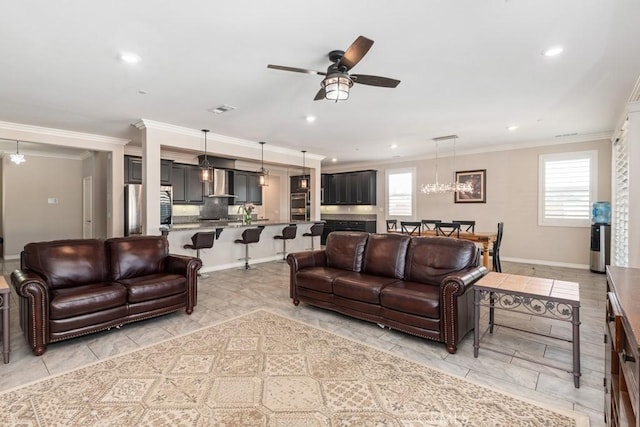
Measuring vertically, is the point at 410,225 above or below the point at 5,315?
above

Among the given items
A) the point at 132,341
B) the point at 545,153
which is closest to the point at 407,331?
the point at 132,341

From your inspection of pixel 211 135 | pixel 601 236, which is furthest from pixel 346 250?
pixel 601 236

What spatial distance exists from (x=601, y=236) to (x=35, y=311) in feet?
27.6

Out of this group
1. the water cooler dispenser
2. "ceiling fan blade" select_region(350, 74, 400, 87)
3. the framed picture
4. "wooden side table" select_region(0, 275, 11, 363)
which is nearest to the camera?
"wooden side table" select_region(0, 275, 11, 363)

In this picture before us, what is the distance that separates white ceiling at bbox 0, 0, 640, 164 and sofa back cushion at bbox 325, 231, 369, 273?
5.98 ft

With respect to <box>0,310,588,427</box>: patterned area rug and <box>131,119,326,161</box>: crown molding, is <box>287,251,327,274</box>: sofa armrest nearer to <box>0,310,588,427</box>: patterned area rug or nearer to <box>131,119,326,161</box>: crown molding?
<box>0,310,588,427</box>: patterned area rug

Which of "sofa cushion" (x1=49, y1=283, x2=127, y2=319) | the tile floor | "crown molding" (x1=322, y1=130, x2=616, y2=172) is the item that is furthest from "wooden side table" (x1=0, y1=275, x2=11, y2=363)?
"crown molding" (x1=322, y1=130, x2=616, y2=172)

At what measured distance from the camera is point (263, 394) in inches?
88.7

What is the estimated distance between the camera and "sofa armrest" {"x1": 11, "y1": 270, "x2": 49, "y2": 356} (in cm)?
279

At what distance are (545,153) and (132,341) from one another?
8.06m

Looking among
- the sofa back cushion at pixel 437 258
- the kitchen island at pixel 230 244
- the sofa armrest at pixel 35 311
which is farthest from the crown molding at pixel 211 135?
the sofa back cushion at pixel 437 258

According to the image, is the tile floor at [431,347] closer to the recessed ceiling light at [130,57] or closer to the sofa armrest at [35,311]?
the sofa armrest at [35,311]

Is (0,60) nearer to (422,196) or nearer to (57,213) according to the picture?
(57,213)

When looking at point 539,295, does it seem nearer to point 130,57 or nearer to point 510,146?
point 130,57
